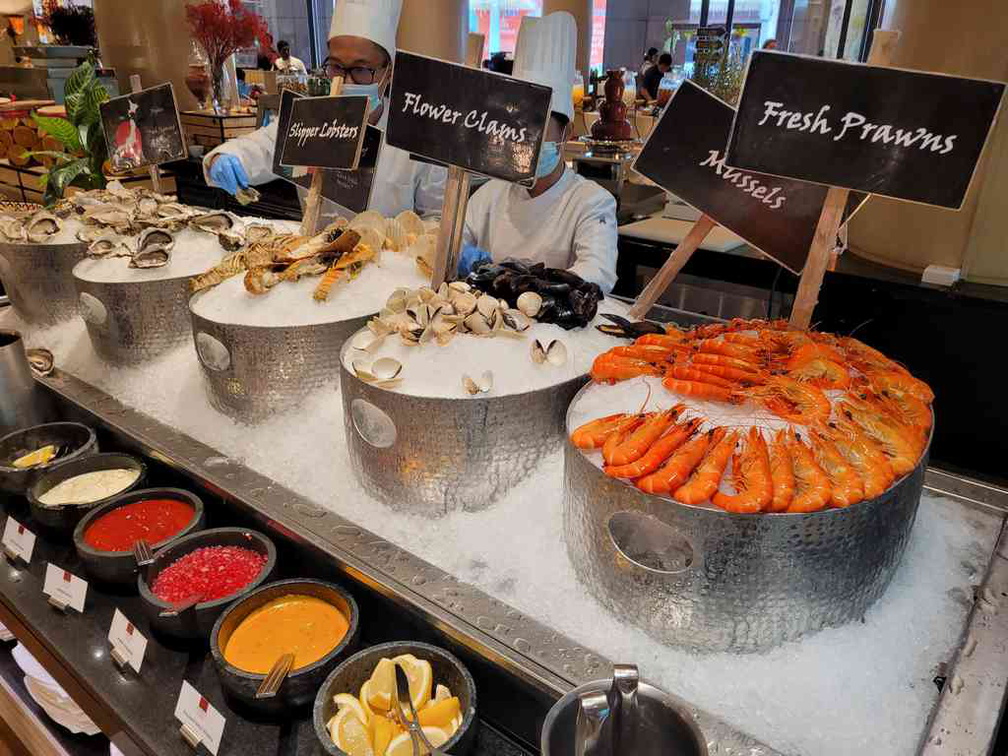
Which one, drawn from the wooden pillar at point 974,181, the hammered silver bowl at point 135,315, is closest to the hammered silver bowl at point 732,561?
the hammered silver bowl at point 135,315

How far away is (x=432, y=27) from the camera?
6.66 metres

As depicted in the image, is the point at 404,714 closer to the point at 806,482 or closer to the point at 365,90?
the point at 806,482

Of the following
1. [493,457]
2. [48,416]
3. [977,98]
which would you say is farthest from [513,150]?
[48,416]

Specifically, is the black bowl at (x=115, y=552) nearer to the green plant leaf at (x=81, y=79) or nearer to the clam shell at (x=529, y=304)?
the clam shell at (x=529, y=304)

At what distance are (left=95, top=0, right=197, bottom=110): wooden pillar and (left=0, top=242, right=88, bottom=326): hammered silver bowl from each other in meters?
5.52

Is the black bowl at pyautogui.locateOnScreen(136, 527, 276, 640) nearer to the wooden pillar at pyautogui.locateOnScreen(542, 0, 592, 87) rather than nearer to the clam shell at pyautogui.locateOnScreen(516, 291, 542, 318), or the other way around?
the clam shell at pyautogui.locateOnScreen(516, 291, 542, 318)

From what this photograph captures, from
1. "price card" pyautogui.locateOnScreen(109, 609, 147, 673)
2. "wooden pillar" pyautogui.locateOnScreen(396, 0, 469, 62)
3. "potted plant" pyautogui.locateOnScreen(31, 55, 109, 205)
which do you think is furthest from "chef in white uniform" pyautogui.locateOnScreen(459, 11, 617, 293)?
"wooden pillar" pyautogui.locateOnScreen(396, 0, 469, 62)

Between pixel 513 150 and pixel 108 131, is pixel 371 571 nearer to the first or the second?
pixel 513 150

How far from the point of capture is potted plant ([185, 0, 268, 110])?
20.2 ft

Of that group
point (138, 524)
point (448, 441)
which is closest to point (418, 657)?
point (448, 441)

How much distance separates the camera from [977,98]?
3.47ft

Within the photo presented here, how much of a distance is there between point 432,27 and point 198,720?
675cm

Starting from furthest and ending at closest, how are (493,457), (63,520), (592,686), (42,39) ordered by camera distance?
1. (42,39)
2. (63,520)
3. (493,457)
4. (592,686)

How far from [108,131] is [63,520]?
62.5 inches
